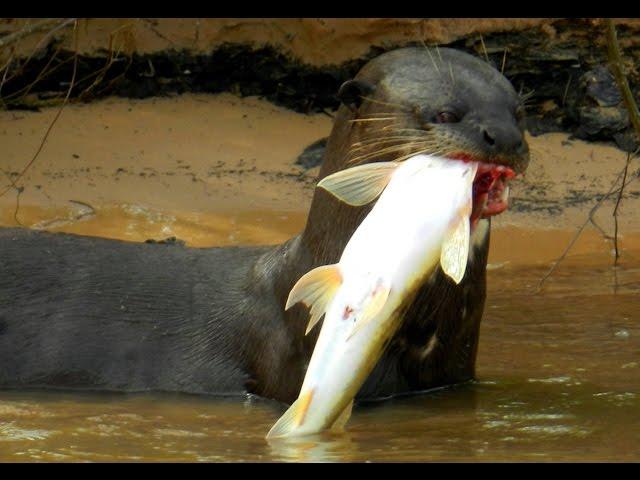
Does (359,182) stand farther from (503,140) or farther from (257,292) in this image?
(257,292)

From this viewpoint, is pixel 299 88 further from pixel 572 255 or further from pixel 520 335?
pixel 520 335

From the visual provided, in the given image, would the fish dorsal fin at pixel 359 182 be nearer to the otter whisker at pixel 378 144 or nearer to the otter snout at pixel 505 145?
the otter snout at pixel 505 145

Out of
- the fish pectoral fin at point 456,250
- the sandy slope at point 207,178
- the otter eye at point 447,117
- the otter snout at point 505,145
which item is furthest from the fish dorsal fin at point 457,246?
the sandy slope at point 207,178

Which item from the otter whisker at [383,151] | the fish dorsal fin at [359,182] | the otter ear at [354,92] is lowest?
the fish dorsal fin at [359,182]

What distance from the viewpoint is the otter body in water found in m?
4.73

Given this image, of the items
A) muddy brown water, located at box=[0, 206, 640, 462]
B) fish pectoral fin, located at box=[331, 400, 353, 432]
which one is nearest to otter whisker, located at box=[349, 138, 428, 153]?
muddy brown water, located at box=[0, 206, 640, 462]

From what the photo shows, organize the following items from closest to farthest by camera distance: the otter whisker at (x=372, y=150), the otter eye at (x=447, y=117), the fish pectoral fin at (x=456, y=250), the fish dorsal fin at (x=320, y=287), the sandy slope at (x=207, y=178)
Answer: the fish pectoral fin at (x=456, y=250)
the fish dorsal fin at (x=320, y=287)
the otter eye at (x=447, y=117)
the otter whisker at (x=372, y=150)
the sandy slope at (x=207, y=178)

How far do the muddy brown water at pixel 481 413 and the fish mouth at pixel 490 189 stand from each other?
0.65 metres

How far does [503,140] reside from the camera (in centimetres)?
441

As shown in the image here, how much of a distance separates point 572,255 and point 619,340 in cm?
161

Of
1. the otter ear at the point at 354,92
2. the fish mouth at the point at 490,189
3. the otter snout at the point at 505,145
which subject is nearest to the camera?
the fish mouth at the point at 490,189

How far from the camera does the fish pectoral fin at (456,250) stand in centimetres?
379

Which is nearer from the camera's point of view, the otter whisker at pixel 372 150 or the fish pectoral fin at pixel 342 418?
the fish pectoral fin at pixel 342 418

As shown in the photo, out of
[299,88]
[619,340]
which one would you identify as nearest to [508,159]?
[619,340]
